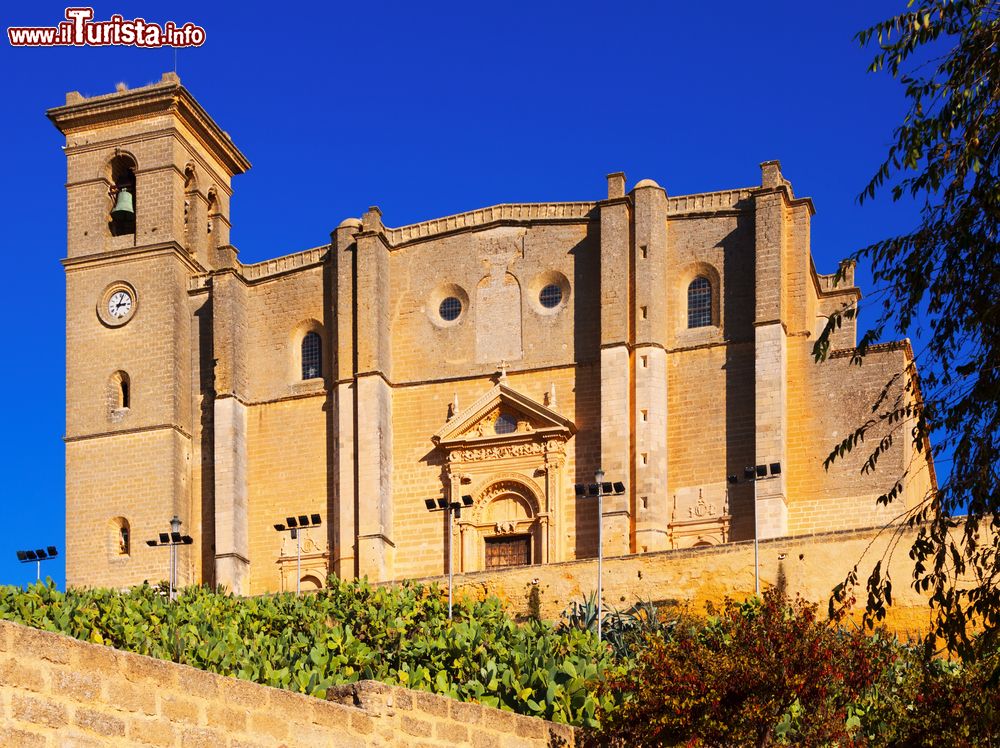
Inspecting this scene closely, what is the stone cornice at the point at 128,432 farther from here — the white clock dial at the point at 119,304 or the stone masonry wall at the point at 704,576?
the stone masonry wall at the point at 704,576

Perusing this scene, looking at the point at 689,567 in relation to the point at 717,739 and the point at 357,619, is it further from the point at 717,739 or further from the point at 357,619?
the point at 717,739

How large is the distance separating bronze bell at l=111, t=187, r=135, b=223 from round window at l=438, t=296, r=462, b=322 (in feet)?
27.8

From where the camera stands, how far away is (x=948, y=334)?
11.9m

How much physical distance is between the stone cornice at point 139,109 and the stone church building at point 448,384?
9 centimetres

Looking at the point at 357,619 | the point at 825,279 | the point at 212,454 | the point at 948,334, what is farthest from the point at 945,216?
the point at 212,454

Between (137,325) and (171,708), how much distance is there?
32.3m

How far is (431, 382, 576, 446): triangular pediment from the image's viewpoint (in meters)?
37.7

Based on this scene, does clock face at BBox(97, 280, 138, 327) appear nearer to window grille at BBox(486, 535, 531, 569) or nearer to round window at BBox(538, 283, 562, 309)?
round window at BBox(538, 283, 562, 309)

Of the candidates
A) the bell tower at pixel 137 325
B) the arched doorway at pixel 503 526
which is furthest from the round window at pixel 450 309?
the bell tower at pixel 137 325

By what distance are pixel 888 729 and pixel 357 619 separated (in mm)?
16045

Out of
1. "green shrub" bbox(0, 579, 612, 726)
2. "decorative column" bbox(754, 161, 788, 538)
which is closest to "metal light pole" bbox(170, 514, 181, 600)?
"green shrub" bbox(0, 579, 612, 726)

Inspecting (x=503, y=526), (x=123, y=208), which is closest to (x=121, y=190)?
(x=123, y=208)

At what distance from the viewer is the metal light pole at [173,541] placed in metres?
37.8

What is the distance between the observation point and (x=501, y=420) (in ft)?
126
